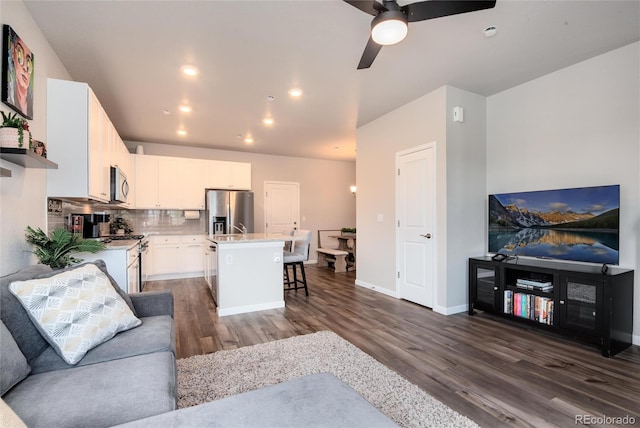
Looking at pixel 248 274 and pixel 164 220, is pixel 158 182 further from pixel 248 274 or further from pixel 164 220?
pixel 248 274

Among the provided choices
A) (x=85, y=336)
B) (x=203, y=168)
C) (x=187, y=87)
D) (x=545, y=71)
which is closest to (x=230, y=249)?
(x=187, y=87)

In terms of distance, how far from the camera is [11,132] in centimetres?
189

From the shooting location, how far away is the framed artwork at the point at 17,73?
201 centimetres

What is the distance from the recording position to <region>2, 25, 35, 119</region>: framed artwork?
6.60 feet

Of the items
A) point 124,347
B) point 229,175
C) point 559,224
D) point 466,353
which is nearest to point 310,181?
point 229,175

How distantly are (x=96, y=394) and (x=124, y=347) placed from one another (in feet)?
1.39

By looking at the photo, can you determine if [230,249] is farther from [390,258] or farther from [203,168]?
[203,168]

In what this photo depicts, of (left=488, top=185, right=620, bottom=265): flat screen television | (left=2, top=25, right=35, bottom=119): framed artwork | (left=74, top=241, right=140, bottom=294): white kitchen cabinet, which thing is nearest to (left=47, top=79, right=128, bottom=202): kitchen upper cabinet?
(left=2, top=25, right=35, bottom=119): framed artwork

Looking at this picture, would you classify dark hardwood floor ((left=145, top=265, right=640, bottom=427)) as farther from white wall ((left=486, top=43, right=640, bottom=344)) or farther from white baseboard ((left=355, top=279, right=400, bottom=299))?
white wall ((left=486, top=43, right=640, bottom=344))

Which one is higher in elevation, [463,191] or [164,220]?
[463,191]

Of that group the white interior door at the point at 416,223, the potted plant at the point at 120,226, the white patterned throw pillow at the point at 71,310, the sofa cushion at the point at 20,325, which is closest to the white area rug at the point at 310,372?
the white patterned throw pillow at the point at 71,310

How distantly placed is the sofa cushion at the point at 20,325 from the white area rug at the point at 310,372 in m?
0.83

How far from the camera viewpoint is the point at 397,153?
180 inches

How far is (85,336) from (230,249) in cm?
225
